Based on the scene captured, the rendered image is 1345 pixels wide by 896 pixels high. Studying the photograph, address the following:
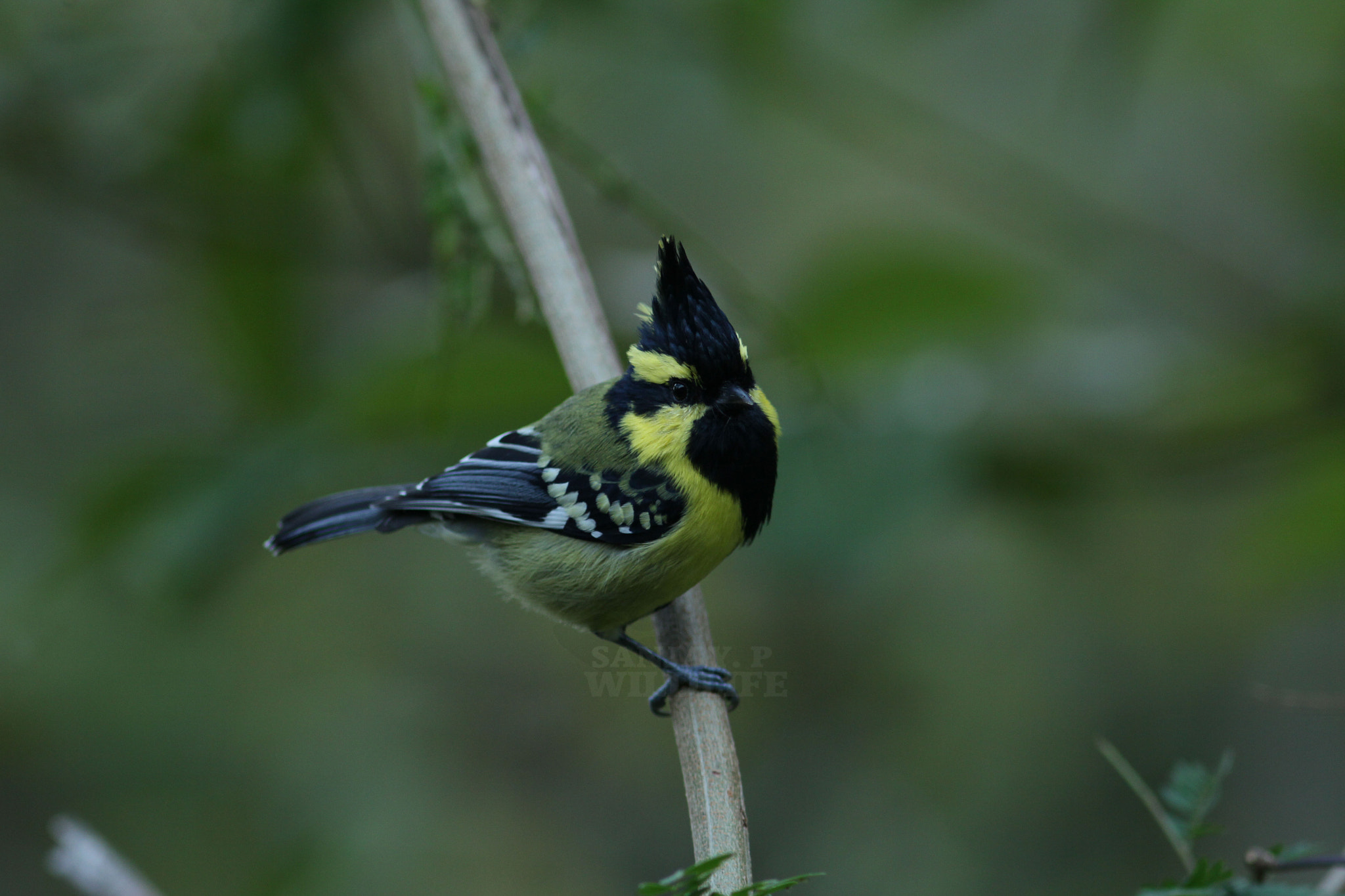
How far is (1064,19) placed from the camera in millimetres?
4508

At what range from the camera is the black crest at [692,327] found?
8.09 feet

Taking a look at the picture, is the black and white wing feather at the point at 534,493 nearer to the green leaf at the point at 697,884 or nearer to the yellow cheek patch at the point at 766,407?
the yellow cheek patch at the point at 766,407

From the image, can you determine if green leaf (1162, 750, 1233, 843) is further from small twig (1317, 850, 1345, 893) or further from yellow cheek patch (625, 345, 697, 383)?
yellow cheek patch (625, 345, 697, 383)

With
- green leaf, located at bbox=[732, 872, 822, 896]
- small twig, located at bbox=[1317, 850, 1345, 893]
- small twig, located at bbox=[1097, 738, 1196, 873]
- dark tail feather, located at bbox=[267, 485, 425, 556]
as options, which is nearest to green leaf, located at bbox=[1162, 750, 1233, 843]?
small twig, located at bbox=[1097, 738, 1196, 873]

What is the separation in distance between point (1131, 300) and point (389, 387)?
2.79m

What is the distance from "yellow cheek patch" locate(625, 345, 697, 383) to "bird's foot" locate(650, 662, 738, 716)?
700mm

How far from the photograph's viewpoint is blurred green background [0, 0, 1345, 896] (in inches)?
117

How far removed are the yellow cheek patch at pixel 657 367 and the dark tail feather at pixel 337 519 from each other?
75 centimetres

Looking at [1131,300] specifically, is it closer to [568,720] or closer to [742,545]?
[742,545]

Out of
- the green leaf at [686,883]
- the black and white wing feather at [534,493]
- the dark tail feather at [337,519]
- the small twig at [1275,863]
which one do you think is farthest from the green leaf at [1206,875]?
the dark tail feather at [337,519]

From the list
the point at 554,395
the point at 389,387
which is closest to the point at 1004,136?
the point at 554,395

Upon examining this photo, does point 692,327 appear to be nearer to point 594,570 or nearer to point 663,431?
point 663,431

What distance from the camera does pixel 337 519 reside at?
2.90 metres

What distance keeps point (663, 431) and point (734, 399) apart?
23 cm
